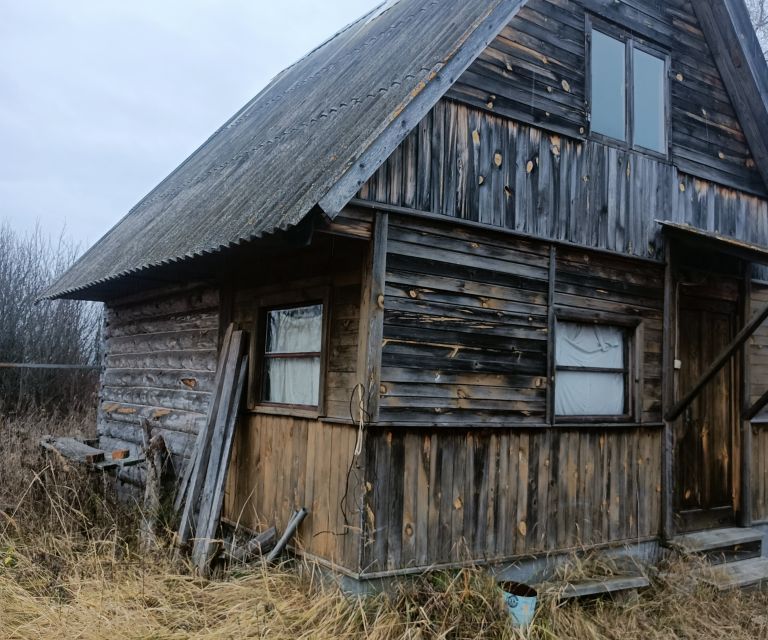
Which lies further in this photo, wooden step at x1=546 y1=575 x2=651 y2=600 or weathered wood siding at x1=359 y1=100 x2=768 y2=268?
weathered wood siding at x1=359 y1=100 x2=768 y2=268

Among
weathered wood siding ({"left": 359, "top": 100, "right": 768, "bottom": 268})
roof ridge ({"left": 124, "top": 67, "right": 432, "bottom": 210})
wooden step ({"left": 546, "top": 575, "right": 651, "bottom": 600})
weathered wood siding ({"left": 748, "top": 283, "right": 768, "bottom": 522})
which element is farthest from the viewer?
weathered wood siding ({"left": 748, "top": 283, "right": 768, "bottom": 522})

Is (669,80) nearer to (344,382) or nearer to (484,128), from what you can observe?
(484,128)

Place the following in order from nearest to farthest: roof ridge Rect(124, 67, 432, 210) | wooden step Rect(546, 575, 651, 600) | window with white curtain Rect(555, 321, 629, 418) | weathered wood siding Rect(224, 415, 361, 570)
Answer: weathered wood siding Rect(224, 415, 361, 570), wooden step Rect(546, 575, 651, 600), roof ridge Rect(124, 67, 432, 210), window with white curtain Rect(555, 321, 629, 418)

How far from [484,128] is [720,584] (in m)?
4.50

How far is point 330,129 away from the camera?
660 cm

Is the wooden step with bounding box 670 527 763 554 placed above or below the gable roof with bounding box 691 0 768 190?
below

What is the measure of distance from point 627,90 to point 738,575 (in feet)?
16.0

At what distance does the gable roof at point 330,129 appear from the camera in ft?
18.2

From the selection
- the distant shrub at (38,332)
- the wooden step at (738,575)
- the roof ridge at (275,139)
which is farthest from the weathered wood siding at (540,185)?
the distant shrub at (38,332)

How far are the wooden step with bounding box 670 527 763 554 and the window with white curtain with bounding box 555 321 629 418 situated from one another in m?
1.37

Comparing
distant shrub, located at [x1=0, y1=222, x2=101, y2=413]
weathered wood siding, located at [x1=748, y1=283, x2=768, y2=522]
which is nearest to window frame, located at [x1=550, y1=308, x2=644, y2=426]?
weathered wood siding, located at [x1=748, y1=283, x2=768, y2=522]

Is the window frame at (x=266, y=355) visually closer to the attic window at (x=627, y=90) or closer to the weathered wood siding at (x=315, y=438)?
the weathered wood siding at (x=315, y=438)

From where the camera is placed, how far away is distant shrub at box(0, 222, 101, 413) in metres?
18.0

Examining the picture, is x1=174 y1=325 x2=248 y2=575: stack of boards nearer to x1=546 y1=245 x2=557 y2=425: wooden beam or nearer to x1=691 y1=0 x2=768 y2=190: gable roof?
x1=546 y1=245 x2=557 y2=425: wooden beam
